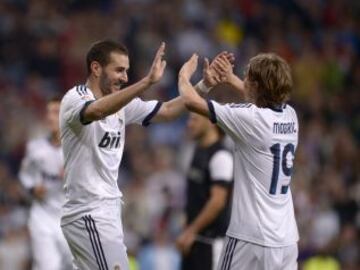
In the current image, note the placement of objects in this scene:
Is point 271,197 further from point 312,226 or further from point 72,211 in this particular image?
point 312,226

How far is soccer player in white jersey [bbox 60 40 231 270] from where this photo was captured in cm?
853

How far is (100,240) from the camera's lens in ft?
27.9

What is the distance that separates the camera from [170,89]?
1852 centimetres

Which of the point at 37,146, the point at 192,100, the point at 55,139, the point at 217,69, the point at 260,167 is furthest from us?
the point at 37,146

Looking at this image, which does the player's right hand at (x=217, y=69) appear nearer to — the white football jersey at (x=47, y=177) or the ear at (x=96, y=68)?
the ear at (x=96, y=68)

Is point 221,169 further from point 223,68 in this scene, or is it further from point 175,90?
point 175,90

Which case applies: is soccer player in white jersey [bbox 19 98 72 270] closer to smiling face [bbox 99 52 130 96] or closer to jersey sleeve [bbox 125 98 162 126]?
jersey sleeve [bbox 125 98 162 126]

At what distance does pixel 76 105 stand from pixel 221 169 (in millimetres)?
2946

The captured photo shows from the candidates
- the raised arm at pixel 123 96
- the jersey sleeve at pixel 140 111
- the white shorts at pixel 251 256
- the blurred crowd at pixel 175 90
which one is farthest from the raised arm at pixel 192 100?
the blurred crowd at pixel 175 90

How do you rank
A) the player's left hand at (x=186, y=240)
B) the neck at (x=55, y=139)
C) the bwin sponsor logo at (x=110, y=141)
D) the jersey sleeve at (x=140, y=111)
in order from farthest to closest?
the neck at (x=55, y=139) < the player's left hand at (x=186, y=240) < the jersey sleeve at (x=140, y=111) < the bwin sponsor logo at (x=110, y=141)

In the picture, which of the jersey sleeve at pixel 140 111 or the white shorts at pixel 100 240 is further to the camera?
the jersey sleeve at pixel 140 111

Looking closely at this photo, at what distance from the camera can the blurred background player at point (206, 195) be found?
36.5 ft

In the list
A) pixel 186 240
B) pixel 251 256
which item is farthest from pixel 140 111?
pixel 186 240

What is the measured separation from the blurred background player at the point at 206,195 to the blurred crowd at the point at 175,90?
3470 millimetres
